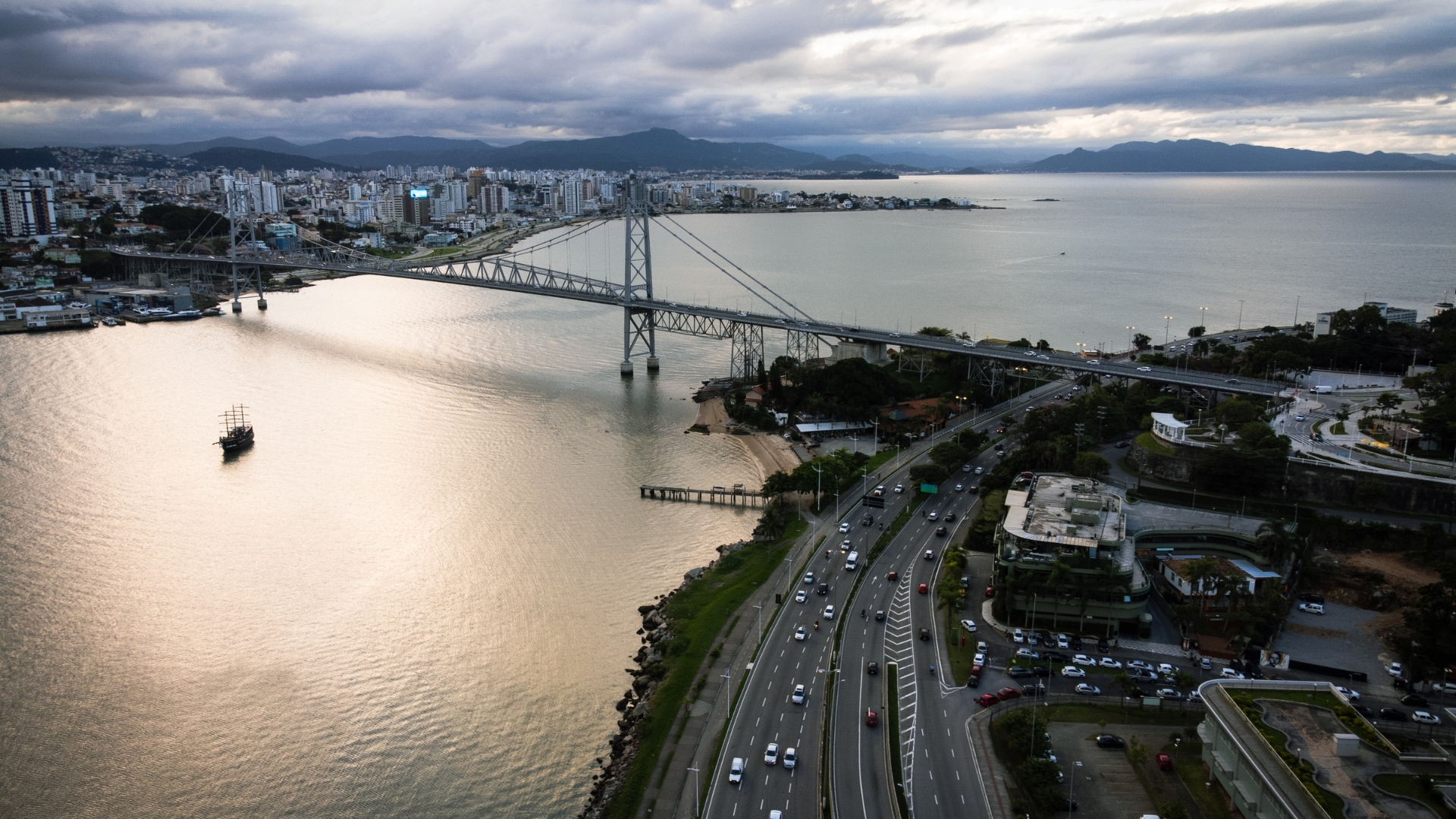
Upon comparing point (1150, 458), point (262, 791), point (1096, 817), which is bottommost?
point (262, 791)

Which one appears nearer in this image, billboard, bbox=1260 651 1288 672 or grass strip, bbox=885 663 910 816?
grass strip, bbox=885 663 910 816

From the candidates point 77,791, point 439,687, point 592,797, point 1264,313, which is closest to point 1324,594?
point 592,797

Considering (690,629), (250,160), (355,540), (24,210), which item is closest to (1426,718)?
(690,629)

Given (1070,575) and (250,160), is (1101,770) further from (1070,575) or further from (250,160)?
(250,160)

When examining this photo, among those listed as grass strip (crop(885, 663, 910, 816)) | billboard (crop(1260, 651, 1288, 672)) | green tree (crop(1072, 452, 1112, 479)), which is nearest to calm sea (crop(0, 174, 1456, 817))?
grass strip (crop(885, 663, 910, 816))

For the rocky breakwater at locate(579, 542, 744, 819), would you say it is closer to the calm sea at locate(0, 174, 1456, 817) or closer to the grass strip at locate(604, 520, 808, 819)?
the grass strip at locate(604, 520, 808, 819)

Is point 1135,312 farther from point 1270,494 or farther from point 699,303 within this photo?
point 1270,494
